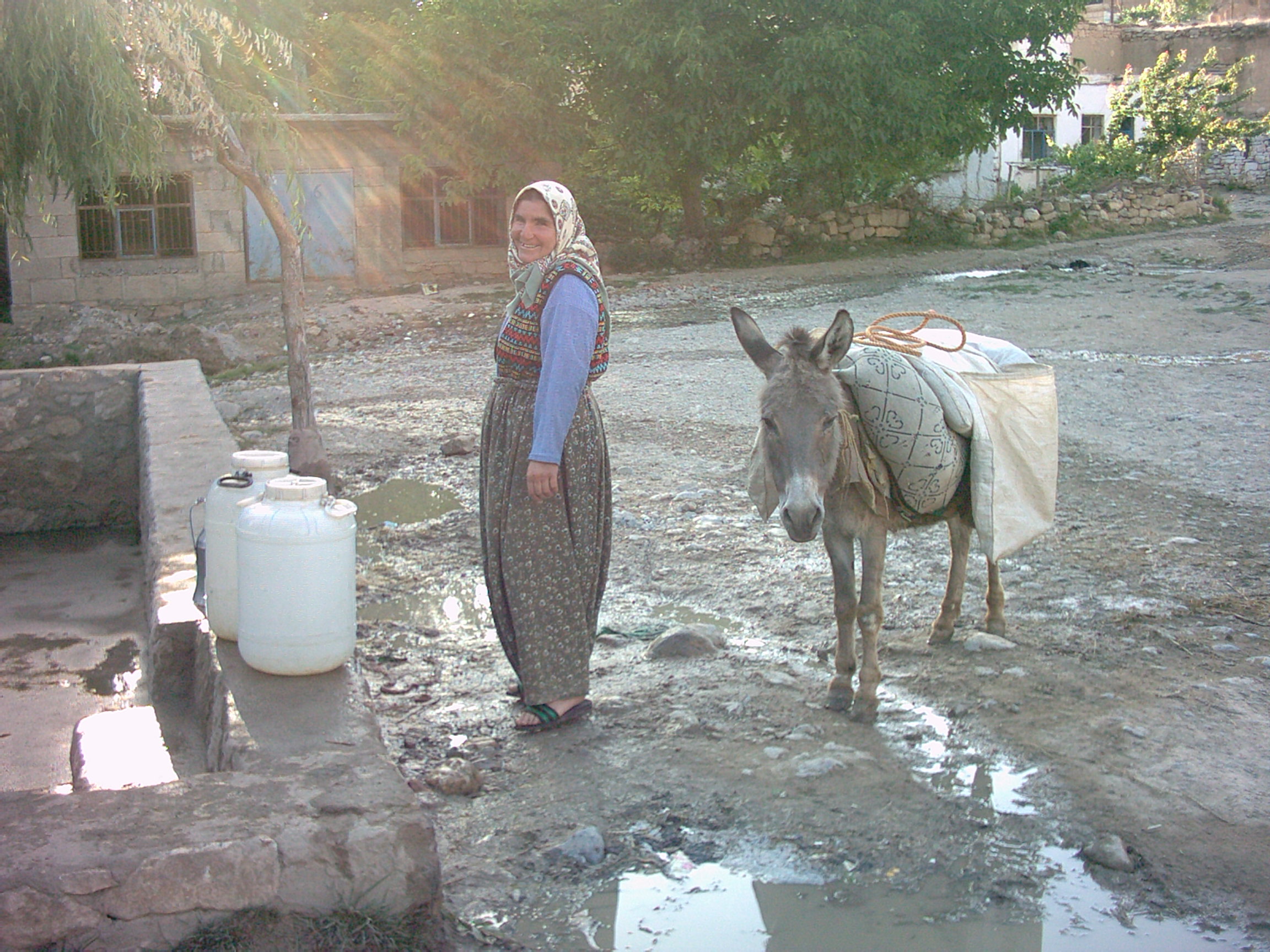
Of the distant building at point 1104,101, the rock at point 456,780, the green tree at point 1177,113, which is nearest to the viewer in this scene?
the rock at point 456,780

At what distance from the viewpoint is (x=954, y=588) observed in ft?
14.9

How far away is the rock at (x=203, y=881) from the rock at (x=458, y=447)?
5.58 meters

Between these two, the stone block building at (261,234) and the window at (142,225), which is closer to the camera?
the stone block building at (261,234)

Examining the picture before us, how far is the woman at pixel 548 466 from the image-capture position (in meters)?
3.46

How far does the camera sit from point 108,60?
20.4 feet

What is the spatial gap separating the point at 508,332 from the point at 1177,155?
1070 inches


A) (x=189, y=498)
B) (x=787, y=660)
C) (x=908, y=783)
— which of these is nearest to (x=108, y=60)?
(x=189, y=498)

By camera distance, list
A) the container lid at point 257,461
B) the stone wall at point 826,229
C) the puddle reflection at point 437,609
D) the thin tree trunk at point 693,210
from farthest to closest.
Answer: the stone wall at point 826,229 < the thin tree trunk at point 693,210 < the puddle reflection at point 437,609 < the container lid at point 257,461

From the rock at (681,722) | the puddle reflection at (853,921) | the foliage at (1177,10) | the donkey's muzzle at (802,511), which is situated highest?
the foliage at (1177,10)

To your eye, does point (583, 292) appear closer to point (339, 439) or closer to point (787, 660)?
point (787, 660)

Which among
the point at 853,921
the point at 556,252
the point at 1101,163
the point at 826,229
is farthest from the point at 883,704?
the point at 1101,163

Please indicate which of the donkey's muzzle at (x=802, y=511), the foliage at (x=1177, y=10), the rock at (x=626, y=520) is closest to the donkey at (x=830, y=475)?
the donkey's muzzle at (x=802, y=511)

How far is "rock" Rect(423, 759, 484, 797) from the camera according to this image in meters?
3.33

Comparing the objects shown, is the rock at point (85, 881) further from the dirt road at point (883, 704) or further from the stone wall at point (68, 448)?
the stone wall at point (68, 448)
